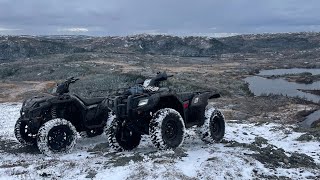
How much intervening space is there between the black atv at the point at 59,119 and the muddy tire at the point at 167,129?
2547 millimetres

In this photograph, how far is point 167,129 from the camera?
11.7m

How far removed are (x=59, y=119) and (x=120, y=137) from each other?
1.76m

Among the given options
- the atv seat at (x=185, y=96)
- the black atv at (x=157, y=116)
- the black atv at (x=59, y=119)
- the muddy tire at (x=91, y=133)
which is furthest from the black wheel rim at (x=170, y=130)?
the muddy tire at (x=91, y=133)

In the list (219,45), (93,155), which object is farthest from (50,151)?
(219,45)

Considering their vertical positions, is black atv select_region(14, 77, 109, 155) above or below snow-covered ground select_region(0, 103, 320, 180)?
above

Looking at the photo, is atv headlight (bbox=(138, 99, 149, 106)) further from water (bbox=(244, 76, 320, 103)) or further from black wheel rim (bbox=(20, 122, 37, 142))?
water (bbox=(244, 76, 320, 103))

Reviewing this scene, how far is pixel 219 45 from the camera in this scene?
12694cm

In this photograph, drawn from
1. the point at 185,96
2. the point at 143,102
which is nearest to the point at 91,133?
the point at 143,102

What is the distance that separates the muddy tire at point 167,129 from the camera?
11.3 meters

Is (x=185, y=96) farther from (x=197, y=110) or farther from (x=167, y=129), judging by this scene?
(x=167, y=129)

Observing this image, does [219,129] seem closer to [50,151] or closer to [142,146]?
[142,146]

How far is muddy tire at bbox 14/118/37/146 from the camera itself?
43.4 ft

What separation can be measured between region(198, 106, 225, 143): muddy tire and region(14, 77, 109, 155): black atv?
3.09m

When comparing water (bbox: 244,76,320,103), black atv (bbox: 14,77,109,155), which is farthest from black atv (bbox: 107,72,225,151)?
water (bbox: 244,76,320,103)
